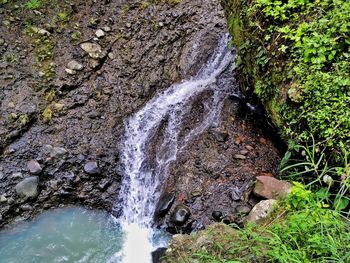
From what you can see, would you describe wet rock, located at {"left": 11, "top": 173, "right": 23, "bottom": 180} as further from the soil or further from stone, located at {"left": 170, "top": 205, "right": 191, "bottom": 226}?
stone, located at {"left": 170, "top": 205, "right": 191, "bottom": 226}

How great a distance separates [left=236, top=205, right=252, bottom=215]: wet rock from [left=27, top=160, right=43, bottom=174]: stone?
93.9 inches

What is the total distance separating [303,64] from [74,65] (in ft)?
10.6

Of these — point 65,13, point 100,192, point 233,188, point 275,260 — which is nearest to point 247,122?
point 233,188

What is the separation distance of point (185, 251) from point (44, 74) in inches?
132

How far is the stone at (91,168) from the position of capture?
14.1 feet

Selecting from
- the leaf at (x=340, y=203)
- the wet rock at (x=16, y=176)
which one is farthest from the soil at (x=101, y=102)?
the leaf at (x=340, y=203)

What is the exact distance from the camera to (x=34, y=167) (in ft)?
13.7

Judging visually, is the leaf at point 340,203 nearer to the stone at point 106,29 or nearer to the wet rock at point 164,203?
the wet rock at point 164,203

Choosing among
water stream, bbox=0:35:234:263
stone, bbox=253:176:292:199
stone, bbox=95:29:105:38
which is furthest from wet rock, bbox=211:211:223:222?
stone, bbox=95:29:105:38

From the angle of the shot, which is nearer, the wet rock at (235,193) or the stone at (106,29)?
the wet rock at (235,193)

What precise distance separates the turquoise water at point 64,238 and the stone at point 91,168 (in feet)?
1.54

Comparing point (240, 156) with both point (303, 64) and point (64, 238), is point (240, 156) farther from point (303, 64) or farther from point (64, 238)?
point (64, 238)

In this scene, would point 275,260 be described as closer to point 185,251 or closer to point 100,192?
point 185,251

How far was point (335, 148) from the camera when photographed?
3.08m
